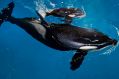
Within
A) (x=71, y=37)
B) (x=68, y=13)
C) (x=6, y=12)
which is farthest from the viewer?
(x=6, y=12)

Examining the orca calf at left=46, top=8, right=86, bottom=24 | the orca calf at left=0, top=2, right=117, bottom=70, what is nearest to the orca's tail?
the orca calf at left=46, top=8, right=86, bottom=24

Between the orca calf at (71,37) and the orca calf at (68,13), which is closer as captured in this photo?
the orca calf at (71,37)

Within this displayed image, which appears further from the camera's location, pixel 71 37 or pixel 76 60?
pixel 76 60

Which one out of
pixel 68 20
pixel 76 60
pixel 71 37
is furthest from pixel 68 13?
pixel 71 37

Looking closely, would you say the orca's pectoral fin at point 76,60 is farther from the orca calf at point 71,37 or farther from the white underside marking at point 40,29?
the white underside marking at point 40,29

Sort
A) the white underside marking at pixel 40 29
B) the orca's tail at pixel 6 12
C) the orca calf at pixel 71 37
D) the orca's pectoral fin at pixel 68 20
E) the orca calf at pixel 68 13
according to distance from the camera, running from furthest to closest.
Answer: the orca's tail at pixel 6 12
the orca calf at pixel 68 13
the orca's pectoral fin at pixel 68 20
the white underside marking at pixel 40 29
the orca calf at pixel 71 37

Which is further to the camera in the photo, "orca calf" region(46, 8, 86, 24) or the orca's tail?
the orca's tail

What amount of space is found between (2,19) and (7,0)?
46.1ft

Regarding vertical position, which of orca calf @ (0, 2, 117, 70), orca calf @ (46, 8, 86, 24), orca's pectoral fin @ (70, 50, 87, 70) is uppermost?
orca calf @ (0, 2, 117, 70)

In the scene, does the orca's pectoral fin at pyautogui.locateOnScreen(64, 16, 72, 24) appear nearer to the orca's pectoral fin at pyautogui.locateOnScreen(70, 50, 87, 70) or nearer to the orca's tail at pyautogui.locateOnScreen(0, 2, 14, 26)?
the orca's pectoral fin at pyautogui.locateOnScreen(70, 50, 87, 70)

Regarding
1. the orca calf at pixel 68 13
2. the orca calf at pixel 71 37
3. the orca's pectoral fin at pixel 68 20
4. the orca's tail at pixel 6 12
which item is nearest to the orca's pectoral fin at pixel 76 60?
the orca calf at pixel 71 37

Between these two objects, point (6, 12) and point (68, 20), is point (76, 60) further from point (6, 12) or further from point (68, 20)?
point (6, 12)

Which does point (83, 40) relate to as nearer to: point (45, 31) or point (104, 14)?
point (45, 31)

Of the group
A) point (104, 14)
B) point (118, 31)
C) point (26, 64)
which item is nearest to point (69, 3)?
point (104, 14)
